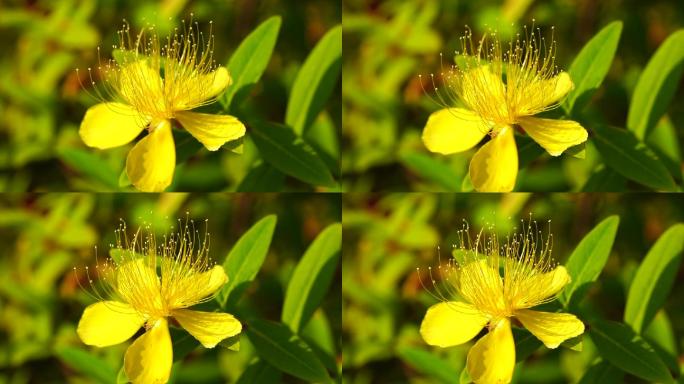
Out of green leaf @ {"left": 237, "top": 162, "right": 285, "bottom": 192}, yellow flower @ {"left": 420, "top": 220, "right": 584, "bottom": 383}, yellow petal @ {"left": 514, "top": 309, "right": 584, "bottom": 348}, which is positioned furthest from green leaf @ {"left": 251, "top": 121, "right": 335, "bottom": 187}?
yellow petal @ {"left": 514, "top": 309, "right": 584, "bottom": 348}

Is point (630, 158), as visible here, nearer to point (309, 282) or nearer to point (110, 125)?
point (309, 282)

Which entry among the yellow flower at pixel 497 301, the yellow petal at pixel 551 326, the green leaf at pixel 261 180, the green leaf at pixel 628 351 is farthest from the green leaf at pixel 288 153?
the green leaf at pixel 628 351

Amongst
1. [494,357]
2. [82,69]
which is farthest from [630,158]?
A: [82,69]

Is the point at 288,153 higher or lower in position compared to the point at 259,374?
higher

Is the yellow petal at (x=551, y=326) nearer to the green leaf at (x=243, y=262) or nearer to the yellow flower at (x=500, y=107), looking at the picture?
the yellow flower at (x=500, y=107)

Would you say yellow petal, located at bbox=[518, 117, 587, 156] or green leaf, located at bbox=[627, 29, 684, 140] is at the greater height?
green leaf, located at bbox=[627, 29, 684, 140]

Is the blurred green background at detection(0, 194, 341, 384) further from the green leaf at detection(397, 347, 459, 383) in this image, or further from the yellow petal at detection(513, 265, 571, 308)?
the yellow petal at detection(513, 265, 571, 308)

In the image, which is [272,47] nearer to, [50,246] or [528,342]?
[50,246]
